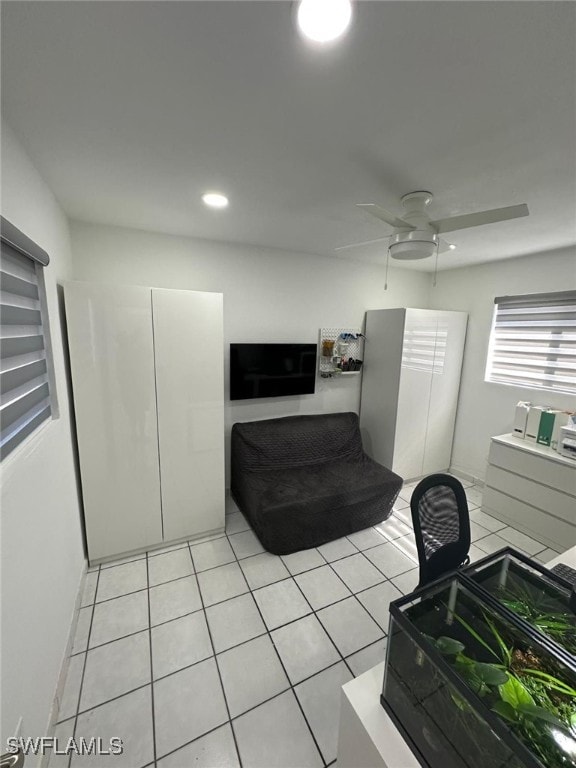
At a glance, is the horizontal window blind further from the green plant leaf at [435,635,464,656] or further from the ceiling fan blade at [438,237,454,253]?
the ceiling fan blade at [438,237,454,253]

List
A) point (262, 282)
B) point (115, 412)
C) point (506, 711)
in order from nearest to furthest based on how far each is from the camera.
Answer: point (506, 711) < point (115, 412) < point (262, 282)

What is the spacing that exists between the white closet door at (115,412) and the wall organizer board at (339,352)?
1882 millimetres

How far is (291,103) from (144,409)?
201cm

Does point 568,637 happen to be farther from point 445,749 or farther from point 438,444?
point 438,444

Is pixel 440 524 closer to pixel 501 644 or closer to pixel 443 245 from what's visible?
pixel 501 644

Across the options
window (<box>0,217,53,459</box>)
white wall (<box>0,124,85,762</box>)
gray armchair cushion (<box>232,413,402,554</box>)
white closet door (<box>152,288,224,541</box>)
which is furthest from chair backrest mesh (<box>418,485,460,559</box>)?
window (<box>0,217,53,459</box>)

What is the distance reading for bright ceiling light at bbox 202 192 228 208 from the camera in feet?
6.14

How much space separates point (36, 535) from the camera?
1.35 meters

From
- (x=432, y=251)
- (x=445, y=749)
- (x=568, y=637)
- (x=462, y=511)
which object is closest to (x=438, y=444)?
(x=462, y=511)

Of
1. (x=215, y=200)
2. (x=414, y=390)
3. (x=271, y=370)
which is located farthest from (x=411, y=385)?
(x=215, y=200)

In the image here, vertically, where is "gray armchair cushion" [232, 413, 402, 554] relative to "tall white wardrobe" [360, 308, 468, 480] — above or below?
below

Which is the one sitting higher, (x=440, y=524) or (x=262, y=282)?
(x=262, y=282)

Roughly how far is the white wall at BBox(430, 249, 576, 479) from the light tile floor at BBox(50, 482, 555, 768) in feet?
4.15

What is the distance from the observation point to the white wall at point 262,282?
2.51 meters
